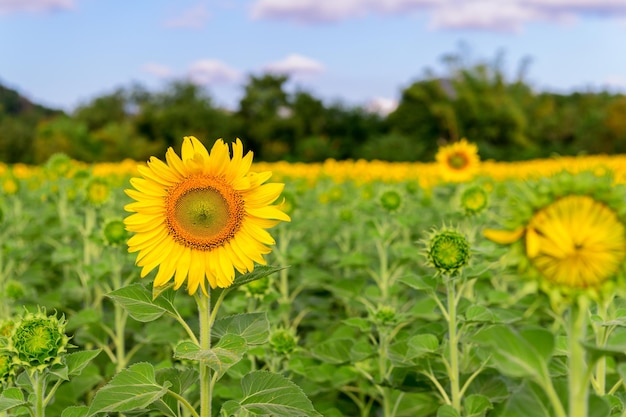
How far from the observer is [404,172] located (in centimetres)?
991

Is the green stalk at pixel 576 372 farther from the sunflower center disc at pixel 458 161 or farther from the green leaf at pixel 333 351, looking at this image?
the sunflower center disc at pixel 458 161

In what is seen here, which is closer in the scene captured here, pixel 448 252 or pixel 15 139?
pixel 448 252

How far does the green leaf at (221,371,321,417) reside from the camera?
66.7 inches

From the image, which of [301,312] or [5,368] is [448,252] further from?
[301,312]

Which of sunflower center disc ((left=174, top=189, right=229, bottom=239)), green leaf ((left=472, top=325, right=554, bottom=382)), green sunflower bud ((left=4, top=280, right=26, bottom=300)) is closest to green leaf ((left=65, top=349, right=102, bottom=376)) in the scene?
sunflower center disc ((left=174, top=189, right=229, bottom=239))

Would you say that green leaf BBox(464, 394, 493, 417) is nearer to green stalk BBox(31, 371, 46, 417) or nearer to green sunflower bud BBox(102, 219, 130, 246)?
green stalk BBox(31, 371, 46, 417)

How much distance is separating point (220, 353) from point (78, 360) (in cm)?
49

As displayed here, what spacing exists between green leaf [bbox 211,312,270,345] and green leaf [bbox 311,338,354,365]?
862 millimetres

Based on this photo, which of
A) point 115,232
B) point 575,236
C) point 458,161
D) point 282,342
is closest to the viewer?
point 575,236

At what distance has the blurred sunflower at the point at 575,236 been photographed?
1142 millimetres

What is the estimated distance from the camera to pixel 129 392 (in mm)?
1643

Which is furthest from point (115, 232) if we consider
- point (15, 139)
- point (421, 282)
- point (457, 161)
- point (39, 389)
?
point (15, 139)

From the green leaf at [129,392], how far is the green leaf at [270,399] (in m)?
0.19

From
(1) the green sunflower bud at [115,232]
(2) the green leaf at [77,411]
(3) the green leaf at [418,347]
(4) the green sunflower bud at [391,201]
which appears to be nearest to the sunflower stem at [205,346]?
(2) the green leaf at [77,411]
